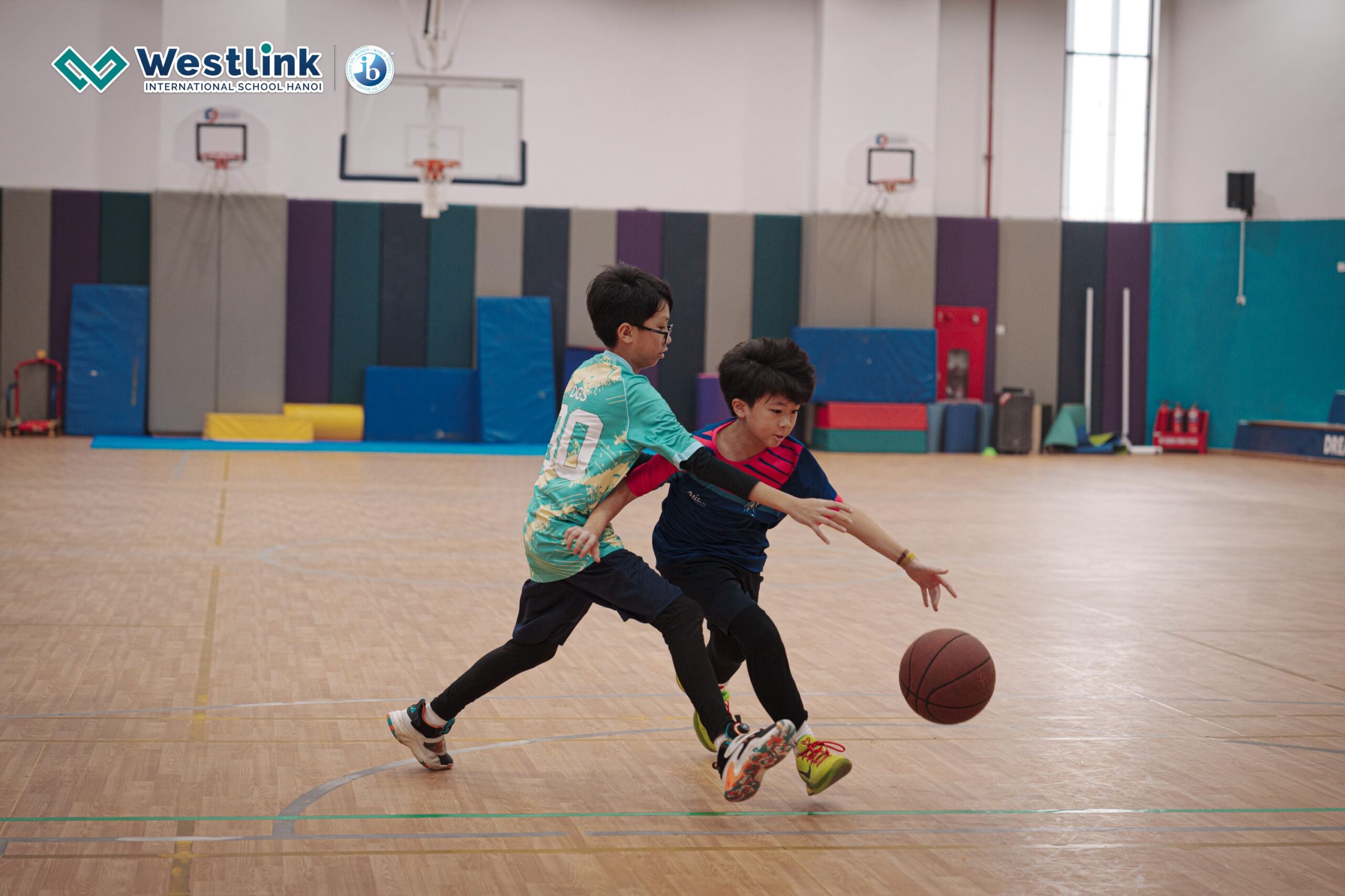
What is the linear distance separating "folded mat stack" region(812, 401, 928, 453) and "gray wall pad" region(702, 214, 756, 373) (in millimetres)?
1783

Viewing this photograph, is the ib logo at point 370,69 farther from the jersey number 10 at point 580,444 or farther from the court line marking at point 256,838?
the court line marking at point 256,838

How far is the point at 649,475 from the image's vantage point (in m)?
3.50

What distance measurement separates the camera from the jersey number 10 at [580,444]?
→ 3469 mm

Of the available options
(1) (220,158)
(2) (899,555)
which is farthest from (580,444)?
(1) (220,158)

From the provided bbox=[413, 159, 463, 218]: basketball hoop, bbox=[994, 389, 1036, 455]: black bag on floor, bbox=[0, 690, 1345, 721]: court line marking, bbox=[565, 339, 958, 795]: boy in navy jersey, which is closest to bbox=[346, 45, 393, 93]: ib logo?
bbox=[413, 159, 463, 218]: basketball hoop

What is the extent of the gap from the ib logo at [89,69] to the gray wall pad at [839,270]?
32.7ft

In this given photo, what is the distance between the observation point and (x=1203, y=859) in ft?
10.0

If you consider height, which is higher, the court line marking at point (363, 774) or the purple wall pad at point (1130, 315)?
the purple wall pad at point (1130, 315)

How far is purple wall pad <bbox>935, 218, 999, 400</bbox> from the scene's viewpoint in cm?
1964

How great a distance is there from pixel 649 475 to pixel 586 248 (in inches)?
622

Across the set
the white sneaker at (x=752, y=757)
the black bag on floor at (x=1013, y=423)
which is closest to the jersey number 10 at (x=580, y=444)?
the white sneaker at (x=752, y=757)

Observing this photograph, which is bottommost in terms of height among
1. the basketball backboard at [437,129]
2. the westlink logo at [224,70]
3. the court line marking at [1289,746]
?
the court line marking at [1289,746]

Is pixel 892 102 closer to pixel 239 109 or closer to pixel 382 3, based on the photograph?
pixel 382 3

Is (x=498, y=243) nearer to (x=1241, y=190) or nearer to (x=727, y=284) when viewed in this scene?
(x=727, y=284)
